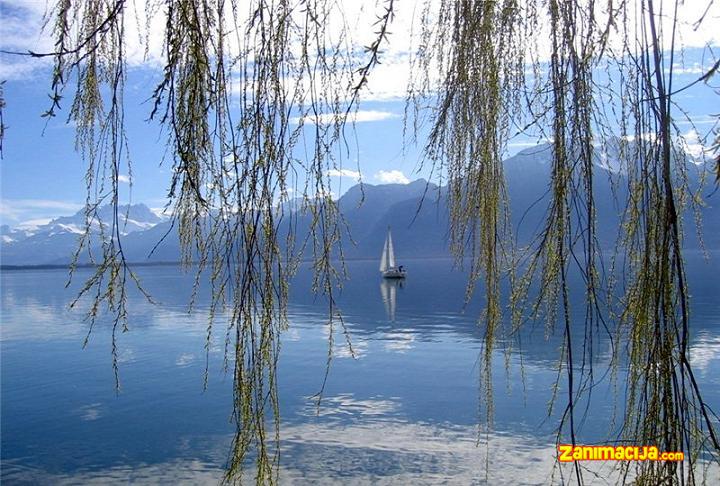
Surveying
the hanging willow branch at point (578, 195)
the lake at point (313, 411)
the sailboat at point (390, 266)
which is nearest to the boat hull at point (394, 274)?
the sailboat at point (390, 266)

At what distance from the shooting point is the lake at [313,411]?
10.9 metres

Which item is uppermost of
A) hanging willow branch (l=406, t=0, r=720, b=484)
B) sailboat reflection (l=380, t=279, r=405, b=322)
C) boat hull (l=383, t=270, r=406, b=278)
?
hanging willow branch (l=406, t=0, r=720, b=484)

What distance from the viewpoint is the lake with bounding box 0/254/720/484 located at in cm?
1085

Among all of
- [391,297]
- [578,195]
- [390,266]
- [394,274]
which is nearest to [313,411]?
[578,195]

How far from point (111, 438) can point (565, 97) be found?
13585 millimetres

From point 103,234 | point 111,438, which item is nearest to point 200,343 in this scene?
point 111,438

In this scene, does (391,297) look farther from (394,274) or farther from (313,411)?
(313,411)

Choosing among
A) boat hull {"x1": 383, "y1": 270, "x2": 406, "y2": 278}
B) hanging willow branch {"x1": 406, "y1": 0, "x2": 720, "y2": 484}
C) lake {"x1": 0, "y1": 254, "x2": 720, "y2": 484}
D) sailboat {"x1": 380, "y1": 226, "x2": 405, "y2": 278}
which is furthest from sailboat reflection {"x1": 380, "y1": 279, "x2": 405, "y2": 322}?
hanging willow branch {"x1": 406, "y1": 0, "x2": 720, "y2": 484}

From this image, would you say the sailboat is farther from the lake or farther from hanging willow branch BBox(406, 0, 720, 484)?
hanging willow branch BBox(406, 0, 720, 484)

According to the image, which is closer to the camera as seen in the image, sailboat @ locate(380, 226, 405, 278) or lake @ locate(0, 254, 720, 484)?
lake @ locate(0, 254, 720, 484)

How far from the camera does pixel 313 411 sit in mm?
14414

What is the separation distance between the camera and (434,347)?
22.7 m

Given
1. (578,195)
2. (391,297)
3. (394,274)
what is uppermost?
(578,195)

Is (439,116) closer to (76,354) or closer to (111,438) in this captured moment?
(111,438)
